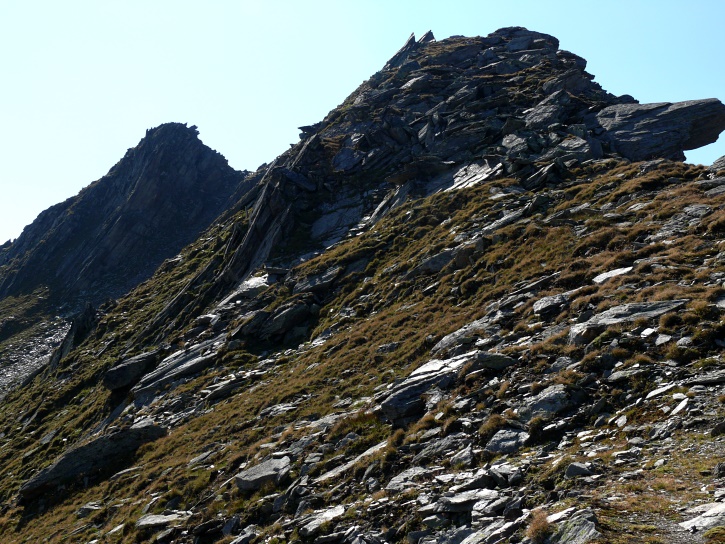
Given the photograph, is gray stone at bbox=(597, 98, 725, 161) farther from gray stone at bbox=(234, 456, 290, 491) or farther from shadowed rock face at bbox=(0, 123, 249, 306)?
shadowed rock face at bbox=(0, 123, 249, 306)

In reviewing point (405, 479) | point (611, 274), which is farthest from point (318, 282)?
point (405, 479)

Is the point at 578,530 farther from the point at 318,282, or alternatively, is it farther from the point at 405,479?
the point at 318,282

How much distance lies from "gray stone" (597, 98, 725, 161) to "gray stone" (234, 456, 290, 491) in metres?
34.4

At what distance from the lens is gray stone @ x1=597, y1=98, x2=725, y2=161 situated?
4184cm

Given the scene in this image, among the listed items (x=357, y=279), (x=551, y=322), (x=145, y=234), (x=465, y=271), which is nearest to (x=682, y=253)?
(x=551, y=322)

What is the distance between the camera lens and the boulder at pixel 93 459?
3059cm

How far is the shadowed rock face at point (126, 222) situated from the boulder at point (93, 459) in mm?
70145

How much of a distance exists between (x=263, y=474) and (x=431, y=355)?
807cm

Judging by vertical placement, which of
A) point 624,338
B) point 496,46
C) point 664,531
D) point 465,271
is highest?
point 496,46

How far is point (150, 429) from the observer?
31.8m

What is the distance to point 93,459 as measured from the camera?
1222 inches

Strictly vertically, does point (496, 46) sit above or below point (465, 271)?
above

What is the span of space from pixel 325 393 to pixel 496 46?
247ft

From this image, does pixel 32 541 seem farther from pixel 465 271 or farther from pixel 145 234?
pixel 145 234
